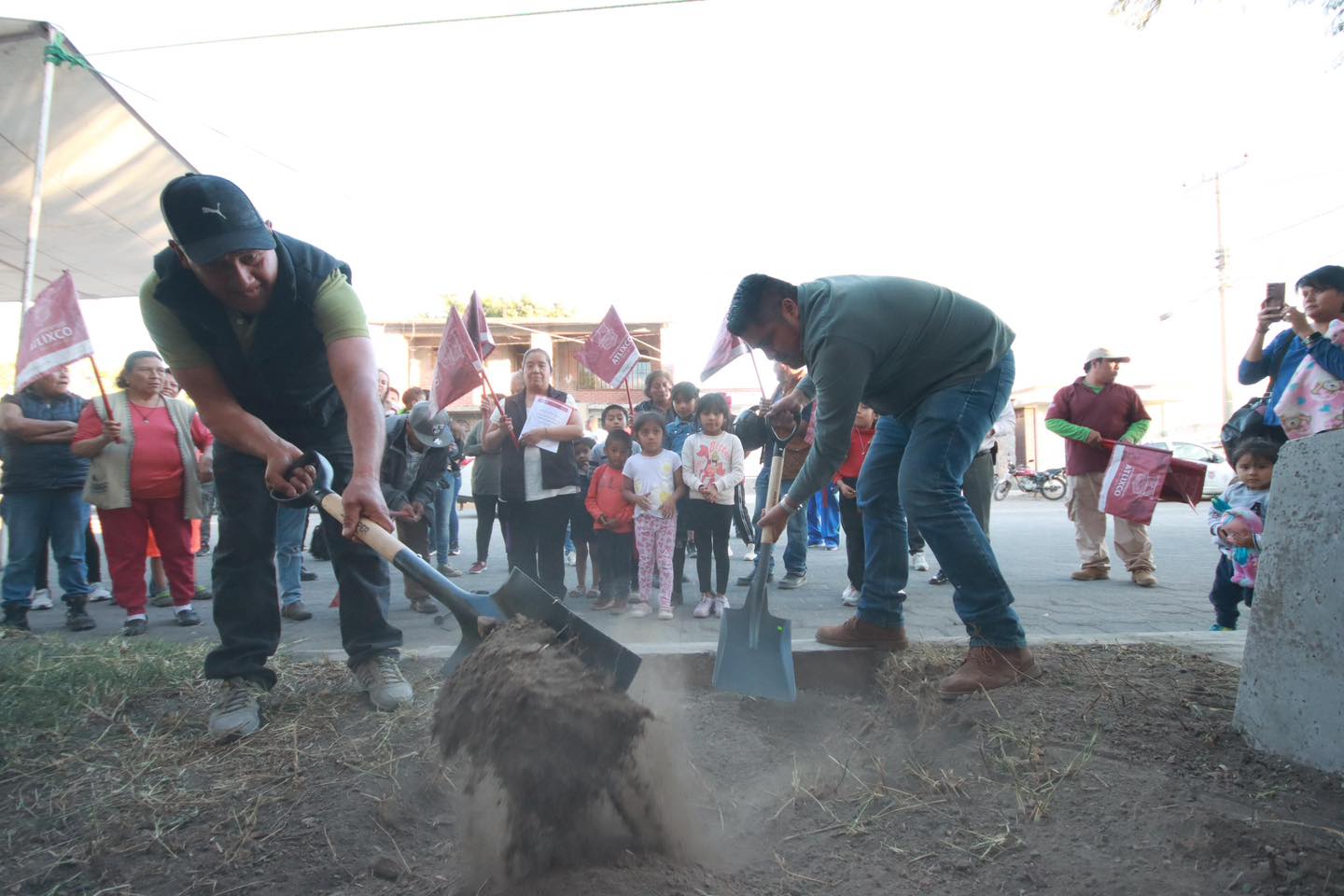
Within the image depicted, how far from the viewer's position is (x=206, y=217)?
7.21 feet

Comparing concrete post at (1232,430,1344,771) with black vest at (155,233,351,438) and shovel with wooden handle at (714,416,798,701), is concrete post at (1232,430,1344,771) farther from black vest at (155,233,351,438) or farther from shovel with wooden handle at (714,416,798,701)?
black vest at (155,233,351,438)

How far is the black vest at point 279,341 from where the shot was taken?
8.13 ft

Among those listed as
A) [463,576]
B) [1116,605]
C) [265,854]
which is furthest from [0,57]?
[1116,605]

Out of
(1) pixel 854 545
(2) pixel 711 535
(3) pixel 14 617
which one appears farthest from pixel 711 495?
(3) pixel 14 617

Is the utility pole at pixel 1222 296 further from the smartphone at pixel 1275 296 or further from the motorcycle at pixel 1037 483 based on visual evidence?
the smartphone at pixel 1275 296

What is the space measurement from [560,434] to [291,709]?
9.12 ft

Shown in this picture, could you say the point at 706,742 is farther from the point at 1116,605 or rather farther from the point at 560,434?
the point at 1116,605

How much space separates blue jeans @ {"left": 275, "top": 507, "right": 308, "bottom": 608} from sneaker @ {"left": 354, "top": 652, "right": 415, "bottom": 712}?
3.06 metres

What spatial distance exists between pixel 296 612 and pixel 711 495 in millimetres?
3024

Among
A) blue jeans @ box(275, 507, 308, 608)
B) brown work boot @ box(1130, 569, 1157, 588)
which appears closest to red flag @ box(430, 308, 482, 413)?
blue jeans @ box(275, 507, 308, 608)

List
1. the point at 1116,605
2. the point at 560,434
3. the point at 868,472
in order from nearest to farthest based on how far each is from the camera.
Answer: the point at 868,472
the point at 1116,605
the point at 560,434

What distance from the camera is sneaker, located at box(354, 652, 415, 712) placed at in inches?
107

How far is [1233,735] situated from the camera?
2188mm

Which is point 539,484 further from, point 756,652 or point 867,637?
point 867,637
